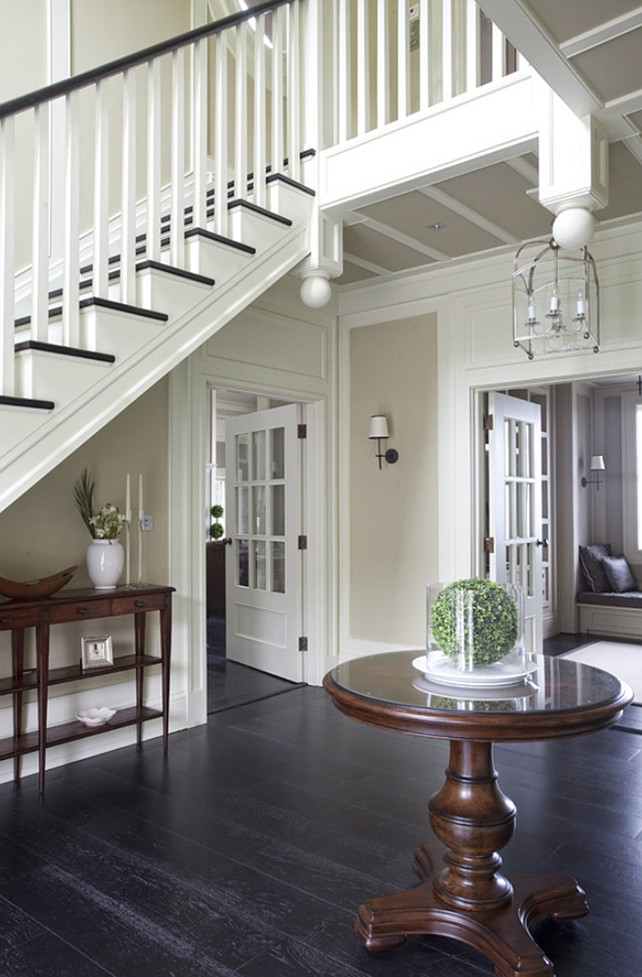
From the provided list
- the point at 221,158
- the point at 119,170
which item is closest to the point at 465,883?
the point at 221,158

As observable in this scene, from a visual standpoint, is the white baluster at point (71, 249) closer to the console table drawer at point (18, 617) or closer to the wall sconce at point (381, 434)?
the console table drawer at point (18, 617)

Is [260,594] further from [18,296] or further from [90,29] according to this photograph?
[90,29]

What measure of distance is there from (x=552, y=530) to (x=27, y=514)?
17.3 ft

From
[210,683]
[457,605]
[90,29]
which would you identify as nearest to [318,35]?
[90,29]

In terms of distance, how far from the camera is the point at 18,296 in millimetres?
3727

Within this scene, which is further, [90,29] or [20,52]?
[90,29]

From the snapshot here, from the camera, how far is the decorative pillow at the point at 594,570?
7.16 metres

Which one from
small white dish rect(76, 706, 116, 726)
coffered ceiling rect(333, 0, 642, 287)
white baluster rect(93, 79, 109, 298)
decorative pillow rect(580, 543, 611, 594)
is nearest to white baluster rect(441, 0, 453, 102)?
coffered ceiling rect(333, 0, 642, 287)

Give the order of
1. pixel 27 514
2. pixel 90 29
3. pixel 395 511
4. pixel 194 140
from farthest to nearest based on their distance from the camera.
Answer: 1. pixel 395 511
2. pixel 90 29
3. pixel 27 514
4. pixel 194 140

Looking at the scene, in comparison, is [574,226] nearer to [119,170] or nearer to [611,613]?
[119,170]

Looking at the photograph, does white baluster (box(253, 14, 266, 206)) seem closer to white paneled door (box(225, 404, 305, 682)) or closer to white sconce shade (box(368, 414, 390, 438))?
white sconce shade (box(368, 414, 390, 438))

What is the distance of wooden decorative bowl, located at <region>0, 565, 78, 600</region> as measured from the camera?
3.19 meters

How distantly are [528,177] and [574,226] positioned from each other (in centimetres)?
53

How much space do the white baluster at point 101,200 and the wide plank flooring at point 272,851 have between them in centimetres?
215
